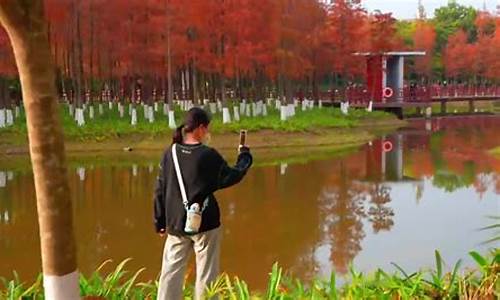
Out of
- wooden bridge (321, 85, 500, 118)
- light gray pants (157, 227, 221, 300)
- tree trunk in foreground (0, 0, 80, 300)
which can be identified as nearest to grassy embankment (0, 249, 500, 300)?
light gray pants (157, 227, 221, 300)

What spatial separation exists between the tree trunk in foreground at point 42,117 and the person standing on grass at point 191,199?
3.96ft

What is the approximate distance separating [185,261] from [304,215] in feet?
22.8

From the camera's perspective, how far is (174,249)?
3740 millimetres

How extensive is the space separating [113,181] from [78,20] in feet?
30.2

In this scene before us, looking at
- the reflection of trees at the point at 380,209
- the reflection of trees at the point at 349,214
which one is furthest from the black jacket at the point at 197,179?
the reflection of trees at the point at 380,209

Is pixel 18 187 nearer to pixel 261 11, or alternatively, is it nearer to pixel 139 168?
pixel 139 168

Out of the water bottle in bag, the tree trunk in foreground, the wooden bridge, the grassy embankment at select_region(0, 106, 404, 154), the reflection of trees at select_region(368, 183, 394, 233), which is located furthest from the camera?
the wooden bridge

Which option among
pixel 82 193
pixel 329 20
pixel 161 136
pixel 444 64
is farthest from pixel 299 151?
pixel 444 64

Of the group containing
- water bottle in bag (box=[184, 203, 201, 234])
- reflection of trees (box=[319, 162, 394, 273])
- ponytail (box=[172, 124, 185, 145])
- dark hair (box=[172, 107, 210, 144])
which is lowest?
reflection of trees (box=[319, 162, 394, 273])

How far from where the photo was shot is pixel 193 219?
3588 millimetres

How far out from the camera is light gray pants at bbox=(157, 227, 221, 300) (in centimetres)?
370

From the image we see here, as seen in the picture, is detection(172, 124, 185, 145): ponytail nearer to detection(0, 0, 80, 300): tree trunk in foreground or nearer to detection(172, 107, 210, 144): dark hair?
detection(172, 107, 210, 144): dark hair

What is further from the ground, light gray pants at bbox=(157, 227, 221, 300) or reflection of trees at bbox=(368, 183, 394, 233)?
light gray pants at bbox=(157, 227, 221, 300)

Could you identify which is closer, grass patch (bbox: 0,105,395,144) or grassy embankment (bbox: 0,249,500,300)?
grassy embankment (bbox: 0,249,500,300)
